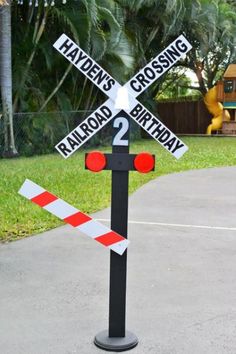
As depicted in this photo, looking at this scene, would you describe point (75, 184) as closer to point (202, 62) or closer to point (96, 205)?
point (96, 205)

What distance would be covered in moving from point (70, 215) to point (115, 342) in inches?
35.7

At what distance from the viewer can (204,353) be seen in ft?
11.8

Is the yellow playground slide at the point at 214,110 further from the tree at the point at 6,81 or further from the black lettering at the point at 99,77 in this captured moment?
the black lettering at the point at 99,77

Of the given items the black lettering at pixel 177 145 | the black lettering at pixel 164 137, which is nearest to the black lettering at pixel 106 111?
the black lettering at pixel 164 137

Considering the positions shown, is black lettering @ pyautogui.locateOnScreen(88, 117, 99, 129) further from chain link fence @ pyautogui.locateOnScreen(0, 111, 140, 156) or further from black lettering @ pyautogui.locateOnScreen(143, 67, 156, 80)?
chain link fence @ pyautogui.locateOnScreen(0, 111, 140, 156)

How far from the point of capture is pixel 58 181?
11.0 metres

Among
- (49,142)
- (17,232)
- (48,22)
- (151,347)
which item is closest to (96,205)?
(17,232)

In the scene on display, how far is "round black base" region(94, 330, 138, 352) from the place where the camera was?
3598mm

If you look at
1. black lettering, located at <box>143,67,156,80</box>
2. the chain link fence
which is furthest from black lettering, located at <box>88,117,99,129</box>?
the chain link fence

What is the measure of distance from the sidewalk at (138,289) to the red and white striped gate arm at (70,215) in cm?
75

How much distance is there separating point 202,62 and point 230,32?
5.98 meters

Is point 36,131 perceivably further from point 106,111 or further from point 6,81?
point 106,111

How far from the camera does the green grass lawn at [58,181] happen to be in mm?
7305

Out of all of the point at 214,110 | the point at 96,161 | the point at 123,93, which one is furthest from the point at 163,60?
the point at 214,110
